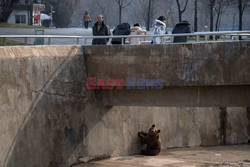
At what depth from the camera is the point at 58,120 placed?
62.1ft

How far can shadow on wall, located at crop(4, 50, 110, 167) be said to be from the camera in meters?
17.4

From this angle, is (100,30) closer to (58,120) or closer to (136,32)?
(136,32)

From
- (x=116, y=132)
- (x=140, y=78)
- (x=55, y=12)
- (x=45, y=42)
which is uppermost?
(x=55, y=12)

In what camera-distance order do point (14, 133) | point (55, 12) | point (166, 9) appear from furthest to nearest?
point (166, 9) < point (55, 12) < point (14, 133)

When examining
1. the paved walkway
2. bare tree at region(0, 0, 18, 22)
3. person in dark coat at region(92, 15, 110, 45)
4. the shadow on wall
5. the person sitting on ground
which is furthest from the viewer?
bare tree at region(0, 0, 18, 22)

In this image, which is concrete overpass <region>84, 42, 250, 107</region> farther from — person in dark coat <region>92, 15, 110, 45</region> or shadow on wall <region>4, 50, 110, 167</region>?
person in dark coat <region>92, 15, 110, 45</region>

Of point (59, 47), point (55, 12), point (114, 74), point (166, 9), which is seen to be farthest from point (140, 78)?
point (166, 9)

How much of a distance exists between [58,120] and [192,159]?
22.2 feet

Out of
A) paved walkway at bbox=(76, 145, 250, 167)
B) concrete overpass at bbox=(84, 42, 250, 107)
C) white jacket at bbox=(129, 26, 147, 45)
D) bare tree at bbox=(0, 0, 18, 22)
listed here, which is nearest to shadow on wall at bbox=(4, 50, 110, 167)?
concrete overpass at bbox=(84, 42, 250, 107)

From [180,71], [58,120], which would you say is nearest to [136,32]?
[180,71]

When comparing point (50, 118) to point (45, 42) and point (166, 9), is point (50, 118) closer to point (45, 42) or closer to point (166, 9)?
point (45, 42)

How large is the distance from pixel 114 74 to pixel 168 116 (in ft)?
18.7

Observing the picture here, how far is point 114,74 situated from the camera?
1936 cm

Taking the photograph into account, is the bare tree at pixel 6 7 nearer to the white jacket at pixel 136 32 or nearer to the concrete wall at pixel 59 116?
the concrete wall at pixel 59 116
